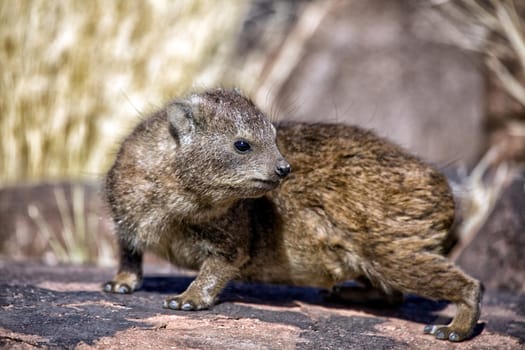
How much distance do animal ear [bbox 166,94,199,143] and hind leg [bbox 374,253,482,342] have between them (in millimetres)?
1467

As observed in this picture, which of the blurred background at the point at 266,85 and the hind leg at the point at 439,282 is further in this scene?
the blurred background at the point at 266,85

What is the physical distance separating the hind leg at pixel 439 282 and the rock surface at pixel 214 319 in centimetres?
18

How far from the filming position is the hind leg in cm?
475

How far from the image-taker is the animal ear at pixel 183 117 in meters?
4.73

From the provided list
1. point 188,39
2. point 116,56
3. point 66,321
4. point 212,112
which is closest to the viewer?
point 66,321

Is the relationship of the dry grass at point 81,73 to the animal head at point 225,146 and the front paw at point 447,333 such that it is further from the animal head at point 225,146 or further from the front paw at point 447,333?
the front paw at point 447,333

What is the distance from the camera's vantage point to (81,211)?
24.9 ft

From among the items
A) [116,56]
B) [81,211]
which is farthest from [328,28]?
[81,211]

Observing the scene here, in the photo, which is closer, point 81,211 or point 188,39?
point 81,211

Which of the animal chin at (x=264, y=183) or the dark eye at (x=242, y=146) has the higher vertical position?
the dark eye at (x=242, y=146)

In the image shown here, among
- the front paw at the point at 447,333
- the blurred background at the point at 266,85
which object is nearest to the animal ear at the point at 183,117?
the blurred background at the point at 266,85

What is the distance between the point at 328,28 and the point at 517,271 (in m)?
4.99

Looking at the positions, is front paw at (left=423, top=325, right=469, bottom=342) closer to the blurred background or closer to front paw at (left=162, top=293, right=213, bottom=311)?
front paw at (left=162, top=293, right=213, bottom=311)

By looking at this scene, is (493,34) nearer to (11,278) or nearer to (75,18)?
(75,18)
